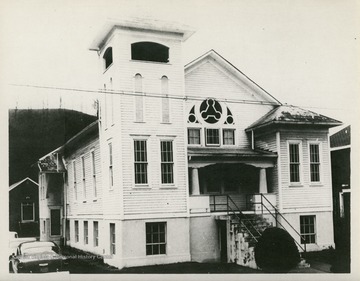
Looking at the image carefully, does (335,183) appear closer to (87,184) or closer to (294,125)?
(294,125)

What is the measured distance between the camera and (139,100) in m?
14.0

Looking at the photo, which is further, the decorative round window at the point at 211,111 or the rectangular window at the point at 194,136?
the rectangular window at the point at 194,136

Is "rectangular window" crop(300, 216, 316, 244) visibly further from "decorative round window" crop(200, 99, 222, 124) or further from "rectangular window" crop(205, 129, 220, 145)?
"decorative round window" crop(200, 99, 222, 124)

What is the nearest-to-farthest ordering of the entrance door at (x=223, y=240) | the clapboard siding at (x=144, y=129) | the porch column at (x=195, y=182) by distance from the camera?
the clapboard siding at (x=144, y=129), the entrance door at (x=223, y=240), the porch column at (x=195, y=182)

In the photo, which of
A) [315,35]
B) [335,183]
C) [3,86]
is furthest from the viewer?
[335,183]

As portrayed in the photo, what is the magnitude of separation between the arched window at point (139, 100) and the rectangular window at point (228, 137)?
2490mm

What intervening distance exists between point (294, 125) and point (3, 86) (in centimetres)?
717

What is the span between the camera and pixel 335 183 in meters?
14.8

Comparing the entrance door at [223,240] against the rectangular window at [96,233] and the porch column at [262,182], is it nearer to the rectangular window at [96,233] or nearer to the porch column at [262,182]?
the porch column at [262,182]

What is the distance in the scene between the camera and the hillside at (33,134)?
13.1 meters

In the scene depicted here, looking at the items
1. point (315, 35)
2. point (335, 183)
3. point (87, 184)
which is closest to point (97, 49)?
point (87, 184)

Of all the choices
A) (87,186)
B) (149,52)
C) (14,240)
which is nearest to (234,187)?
(87,186)

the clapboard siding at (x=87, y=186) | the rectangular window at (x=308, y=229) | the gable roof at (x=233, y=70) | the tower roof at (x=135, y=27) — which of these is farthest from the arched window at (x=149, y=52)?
the rectangular window at (x=308, y=229)

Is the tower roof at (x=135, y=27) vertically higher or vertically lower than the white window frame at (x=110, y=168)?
higher
